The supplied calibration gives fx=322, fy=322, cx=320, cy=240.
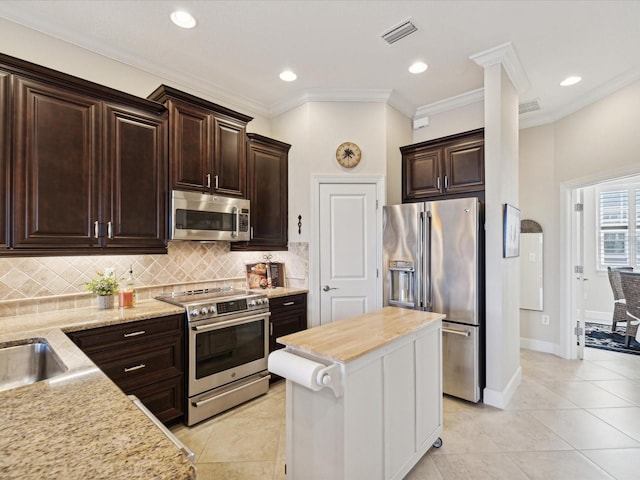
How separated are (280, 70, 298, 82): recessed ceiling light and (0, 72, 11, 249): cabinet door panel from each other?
2169mm

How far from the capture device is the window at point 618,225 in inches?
220

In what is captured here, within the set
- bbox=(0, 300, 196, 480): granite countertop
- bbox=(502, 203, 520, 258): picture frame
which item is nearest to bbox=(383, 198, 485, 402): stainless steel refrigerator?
bbox=(502, 203, 520, 258): picture frame

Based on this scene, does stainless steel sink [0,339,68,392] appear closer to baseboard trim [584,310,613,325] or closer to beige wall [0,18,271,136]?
beige wall [0,18,271,136]

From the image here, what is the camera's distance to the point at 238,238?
3295 mm

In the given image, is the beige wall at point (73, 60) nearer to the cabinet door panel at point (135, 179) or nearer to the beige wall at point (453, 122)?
the cabinet door panel at point (135, 179)

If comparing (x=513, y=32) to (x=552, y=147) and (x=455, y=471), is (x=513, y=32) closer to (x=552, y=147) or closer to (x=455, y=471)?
(x=552, y=147)

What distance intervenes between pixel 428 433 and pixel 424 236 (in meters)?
1.72

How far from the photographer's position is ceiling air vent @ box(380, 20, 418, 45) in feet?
8.37

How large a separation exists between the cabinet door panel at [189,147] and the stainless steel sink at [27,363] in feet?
5.03

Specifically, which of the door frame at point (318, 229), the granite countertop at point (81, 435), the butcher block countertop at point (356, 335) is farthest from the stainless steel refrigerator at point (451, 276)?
the granite countertop at point (81, 435)

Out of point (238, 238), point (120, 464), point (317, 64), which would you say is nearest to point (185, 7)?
point (317, 64)

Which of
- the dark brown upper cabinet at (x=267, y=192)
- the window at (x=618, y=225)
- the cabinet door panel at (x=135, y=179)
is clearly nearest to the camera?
the cabinet door panel at (x=135, y=179)

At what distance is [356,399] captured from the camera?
5.24 ft

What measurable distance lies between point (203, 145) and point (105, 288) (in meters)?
1.48
